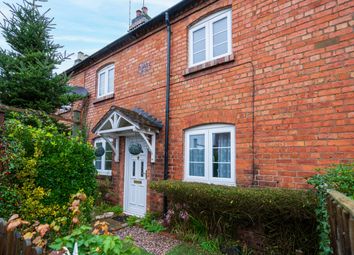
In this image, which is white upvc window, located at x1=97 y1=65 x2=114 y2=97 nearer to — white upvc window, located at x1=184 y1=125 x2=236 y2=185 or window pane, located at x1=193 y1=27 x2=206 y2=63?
window pane, located at x1=193 y1=27 x2=206 y2=63

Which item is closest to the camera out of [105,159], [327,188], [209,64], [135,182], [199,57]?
[327,188]

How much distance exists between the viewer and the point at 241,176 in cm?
519

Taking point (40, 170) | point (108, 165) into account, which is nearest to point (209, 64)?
point (40, 170)

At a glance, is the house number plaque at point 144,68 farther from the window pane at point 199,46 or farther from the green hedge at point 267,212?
the green hedge at point 267,212

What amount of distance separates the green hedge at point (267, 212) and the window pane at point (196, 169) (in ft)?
2.67

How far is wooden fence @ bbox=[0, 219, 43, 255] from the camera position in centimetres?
198

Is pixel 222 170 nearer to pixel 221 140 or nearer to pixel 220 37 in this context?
pixel 221 140

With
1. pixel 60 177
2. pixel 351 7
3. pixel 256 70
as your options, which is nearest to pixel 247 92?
pixel 256 70

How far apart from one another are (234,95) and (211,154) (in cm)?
146

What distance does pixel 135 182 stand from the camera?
309 inches

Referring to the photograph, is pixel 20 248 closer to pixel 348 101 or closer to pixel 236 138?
pixel 236 138

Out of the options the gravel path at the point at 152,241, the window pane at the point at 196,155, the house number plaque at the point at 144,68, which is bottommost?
the gravel path at the point at 152,241

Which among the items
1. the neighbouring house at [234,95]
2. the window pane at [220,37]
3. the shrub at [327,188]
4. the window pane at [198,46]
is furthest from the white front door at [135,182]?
the shrub at [327,188]

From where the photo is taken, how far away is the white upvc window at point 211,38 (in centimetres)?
593
